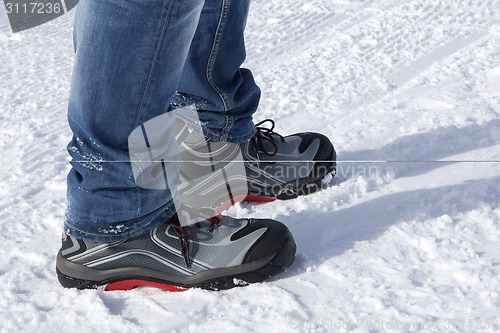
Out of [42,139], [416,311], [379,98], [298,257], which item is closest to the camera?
[416,311]

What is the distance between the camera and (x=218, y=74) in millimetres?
1520

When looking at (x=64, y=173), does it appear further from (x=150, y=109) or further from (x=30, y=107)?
(x=150, y=109)

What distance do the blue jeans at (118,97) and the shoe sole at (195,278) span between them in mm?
90

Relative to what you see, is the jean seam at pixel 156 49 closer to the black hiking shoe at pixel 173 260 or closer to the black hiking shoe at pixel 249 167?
the black hiking shoe at pixel 173 260

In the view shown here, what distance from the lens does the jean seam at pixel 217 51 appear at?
1451 millimetres

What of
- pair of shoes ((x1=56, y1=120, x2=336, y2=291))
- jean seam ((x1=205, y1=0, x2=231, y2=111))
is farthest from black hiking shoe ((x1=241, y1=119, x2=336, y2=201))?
pair of shoes ((x1=56, y1=120, x2=336, y2=291))

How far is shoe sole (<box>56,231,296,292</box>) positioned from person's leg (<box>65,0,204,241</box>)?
92 millimetres

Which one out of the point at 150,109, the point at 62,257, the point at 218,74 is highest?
the point at 150,109

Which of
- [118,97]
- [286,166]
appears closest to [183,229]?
[118,97]

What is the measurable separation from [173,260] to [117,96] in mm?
394

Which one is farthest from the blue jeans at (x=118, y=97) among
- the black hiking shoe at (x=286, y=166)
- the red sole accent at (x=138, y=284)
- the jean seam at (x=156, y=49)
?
the black hiking shoe at (x=286, y=166)

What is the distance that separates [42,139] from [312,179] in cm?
104

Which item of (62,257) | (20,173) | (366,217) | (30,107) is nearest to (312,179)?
(366,217)

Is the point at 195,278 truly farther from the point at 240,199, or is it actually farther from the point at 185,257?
the point at 240,199
